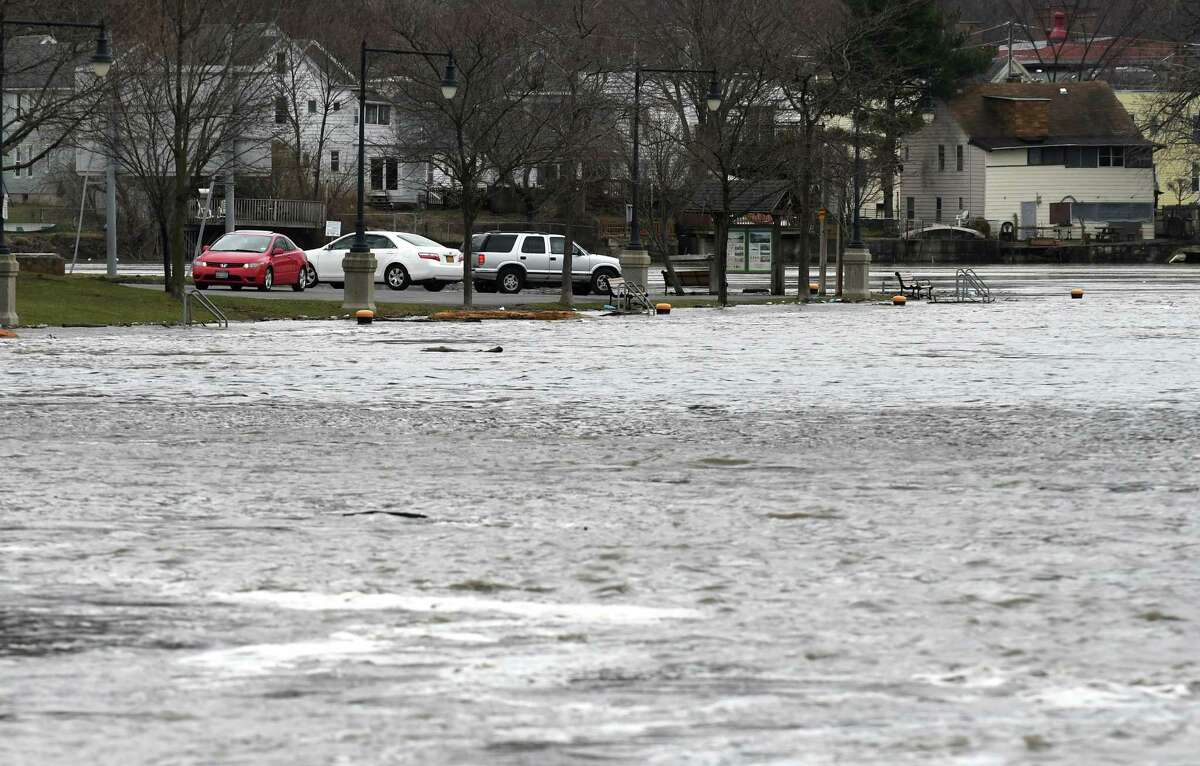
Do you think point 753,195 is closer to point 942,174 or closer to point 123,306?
point 123,306

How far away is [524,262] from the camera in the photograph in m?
50.4

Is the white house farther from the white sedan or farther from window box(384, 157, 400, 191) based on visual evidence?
the white sedan

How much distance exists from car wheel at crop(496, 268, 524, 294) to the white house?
5034cm

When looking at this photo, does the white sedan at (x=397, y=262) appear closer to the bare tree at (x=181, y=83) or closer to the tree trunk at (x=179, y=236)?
the bare tree at (x=181, y=83)

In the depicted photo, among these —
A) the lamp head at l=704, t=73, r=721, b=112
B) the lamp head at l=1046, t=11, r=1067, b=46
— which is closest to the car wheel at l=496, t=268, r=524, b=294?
the lamp head at l=704, t=73, r=721, b=112

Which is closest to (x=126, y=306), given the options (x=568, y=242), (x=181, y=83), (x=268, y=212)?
(x=181, y=83)

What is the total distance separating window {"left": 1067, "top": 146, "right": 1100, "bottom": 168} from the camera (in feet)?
319

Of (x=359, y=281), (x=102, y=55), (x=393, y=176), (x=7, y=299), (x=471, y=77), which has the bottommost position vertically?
(x=7, y=299)

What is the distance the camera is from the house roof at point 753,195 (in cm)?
5622

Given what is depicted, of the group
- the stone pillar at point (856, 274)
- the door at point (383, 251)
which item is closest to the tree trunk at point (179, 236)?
the door at point (383, 251)

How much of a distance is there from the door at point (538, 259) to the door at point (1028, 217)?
5085cm

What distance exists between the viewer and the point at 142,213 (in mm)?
75500

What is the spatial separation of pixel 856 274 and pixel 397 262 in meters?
11.3

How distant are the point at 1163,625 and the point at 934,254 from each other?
270 ft
